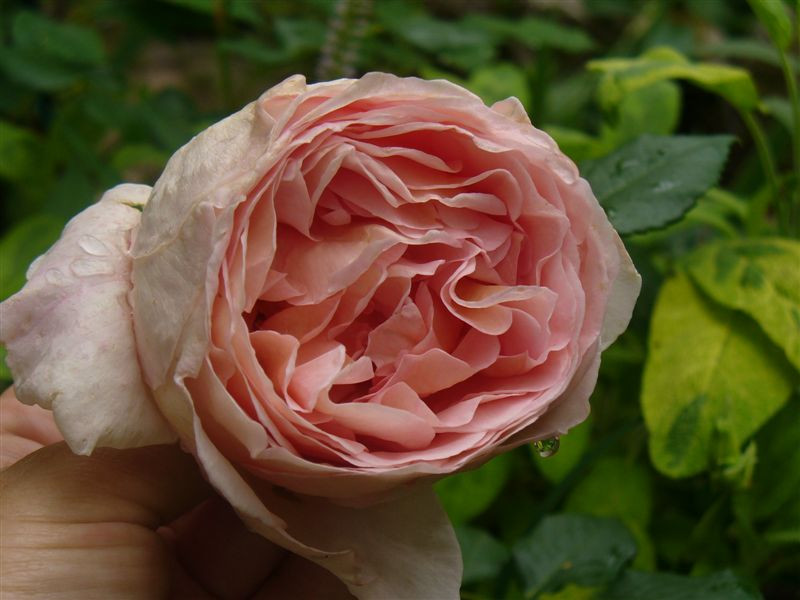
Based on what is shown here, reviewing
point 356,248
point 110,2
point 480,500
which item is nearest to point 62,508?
point 356,248

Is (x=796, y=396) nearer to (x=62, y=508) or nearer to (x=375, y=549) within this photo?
(x=375, y=549)

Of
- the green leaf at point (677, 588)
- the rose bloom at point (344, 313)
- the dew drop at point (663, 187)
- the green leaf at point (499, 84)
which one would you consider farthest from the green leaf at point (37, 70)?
the green leaf at point (677, 588)

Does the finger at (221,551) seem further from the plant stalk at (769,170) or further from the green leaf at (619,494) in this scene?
the plant stalk at (769,170)

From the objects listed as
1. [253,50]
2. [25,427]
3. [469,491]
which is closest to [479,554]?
[469,491]

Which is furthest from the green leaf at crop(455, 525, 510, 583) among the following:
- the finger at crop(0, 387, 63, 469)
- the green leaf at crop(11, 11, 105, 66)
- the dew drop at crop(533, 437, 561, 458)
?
the green leaf at crop(11, 11, 105, 66)

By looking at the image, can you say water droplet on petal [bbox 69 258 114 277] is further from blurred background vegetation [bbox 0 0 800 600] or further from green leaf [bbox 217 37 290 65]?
green leaf [bbox 217 37 290 65]

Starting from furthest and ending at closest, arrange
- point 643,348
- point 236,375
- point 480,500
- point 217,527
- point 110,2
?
point 110,2 → point 643,348 → point 480,500 → point 217,527 → point 236,375
